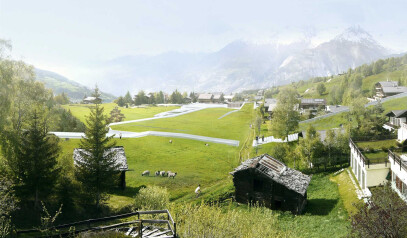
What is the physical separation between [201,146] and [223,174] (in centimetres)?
1378

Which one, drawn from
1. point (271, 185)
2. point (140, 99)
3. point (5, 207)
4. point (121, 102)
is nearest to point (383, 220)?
point (271, 185)

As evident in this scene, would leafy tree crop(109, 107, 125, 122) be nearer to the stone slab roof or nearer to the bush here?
the stone slab roof

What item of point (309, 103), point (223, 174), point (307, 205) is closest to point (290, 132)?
point (223, 174)

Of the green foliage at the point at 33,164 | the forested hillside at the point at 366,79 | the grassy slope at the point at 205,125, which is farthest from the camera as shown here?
the forested hillside at the point at 366,79

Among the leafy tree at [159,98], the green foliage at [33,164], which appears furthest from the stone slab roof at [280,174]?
the leafy tree at [159,98]

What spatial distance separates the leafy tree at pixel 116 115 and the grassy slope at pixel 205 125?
4.71m

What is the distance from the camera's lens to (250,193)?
42.4m

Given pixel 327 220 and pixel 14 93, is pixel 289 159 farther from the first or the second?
pixel 14 93

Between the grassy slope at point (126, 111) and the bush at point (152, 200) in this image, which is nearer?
the bush at point (152, 200)

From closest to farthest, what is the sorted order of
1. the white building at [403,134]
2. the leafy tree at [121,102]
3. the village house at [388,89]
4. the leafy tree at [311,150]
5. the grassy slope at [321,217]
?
the grassy slope at [321,217]
the white building at [403,134]
the leafy tree at [311,150]
the leafy tree at [121,102]
the village house at [388,89]

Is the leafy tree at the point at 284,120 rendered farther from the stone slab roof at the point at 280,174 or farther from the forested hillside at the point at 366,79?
the forested hillside at the point at 366,79

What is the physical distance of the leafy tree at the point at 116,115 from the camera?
248 feet

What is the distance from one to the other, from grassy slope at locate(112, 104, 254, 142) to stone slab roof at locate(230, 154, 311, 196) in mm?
31183

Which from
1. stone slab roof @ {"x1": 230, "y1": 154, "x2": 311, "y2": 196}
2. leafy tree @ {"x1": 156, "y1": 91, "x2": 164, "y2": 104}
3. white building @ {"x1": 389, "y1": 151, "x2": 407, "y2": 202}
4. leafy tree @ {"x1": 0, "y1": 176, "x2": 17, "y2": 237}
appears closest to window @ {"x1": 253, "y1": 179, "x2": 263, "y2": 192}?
stone slab roof @ {"x1": 230, "y1": 154, "x2": 311, "y2": 196}
